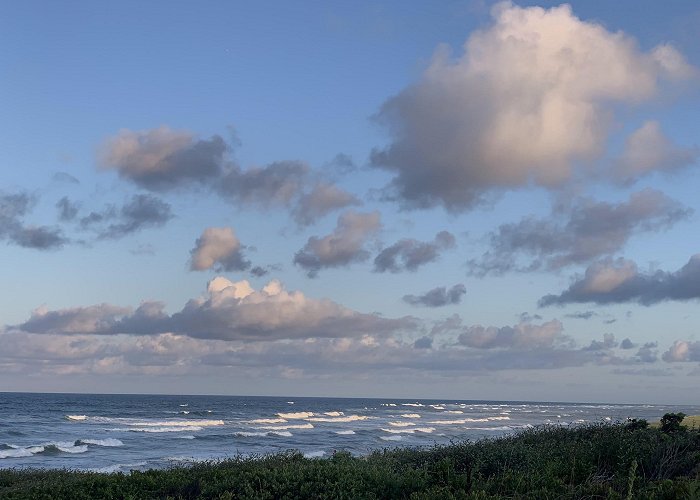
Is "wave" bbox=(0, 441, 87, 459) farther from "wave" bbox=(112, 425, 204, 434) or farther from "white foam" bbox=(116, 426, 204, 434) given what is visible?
"white foam" bbox=(116, 426, 204, 434)

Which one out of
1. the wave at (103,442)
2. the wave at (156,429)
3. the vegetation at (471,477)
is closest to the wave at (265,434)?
the wave at (156,429)

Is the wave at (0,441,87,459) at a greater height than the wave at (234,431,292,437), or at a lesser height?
greater

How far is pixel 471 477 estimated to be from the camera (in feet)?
43.3

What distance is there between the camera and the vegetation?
12266 mm

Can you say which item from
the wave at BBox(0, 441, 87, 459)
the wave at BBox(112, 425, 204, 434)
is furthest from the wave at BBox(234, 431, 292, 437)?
the wave at BBox(0, 441, 87, 459)

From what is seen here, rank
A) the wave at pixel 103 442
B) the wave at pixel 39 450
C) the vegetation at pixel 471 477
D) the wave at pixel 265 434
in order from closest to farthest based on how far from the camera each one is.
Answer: the vegetation at pixel 471 477 → the wave at pixel 39 450 → the wave at pixel 103 442 → the wave at pixel 265 434

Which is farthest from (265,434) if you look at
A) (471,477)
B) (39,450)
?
(471,477)

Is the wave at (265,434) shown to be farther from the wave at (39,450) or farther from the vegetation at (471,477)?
the vegetation at (471,477)

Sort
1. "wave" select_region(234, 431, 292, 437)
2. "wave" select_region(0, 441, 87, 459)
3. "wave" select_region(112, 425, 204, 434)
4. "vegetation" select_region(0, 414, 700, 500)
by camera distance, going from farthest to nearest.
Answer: "wave" select_region(112, 425, 204, 434) → "wave" select_region(234, 431, 292, 437) → "wave" select_region(0, 441, 87, 459) → "vegetation" select_region(0, 414, 700, 500)

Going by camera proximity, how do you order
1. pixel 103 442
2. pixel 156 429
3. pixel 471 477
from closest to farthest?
pixel 471 477 → pixel 103 442 → pixel 156 429

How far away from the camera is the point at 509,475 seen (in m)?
13.2

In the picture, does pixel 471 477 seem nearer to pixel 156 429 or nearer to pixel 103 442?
pixel 103 442

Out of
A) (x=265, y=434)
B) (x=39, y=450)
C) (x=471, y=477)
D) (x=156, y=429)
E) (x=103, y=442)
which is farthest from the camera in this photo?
(x=156, y=429)

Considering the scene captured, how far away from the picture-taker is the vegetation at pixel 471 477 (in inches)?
483
